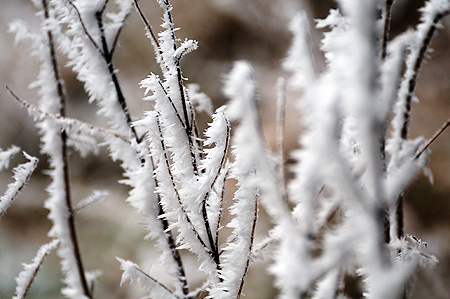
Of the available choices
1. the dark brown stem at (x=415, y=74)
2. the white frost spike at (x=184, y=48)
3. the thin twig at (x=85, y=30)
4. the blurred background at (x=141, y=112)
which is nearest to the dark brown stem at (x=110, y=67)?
the thin twig at (x=85, y=30)

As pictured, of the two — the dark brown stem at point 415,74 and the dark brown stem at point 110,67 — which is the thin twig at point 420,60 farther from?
the dark brown stem at point 110,67

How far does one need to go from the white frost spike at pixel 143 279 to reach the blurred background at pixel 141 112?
0.88 m

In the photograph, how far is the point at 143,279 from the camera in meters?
0.28

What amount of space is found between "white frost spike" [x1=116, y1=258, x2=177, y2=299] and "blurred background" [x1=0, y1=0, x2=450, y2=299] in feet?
2.87

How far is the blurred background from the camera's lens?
116 cm

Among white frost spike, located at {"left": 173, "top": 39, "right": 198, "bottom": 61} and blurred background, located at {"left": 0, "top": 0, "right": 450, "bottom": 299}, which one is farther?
blurred background, located at {"left": 0, "top": 0, "right": 450, "bottom": 299}

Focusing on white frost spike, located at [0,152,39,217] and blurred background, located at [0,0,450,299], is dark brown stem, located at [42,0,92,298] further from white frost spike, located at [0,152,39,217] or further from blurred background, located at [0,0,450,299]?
blurred background, located at [0,0,450,299]

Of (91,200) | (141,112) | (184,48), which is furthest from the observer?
(141,112)

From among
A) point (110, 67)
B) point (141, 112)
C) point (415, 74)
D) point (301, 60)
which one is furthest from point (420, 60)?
point (141, 112)

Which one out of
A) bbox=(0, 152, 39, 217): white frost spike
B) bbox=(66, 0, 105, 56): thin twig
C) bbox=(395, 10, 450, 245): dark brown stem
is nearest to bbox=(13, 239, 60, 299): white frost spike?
bbox=(0, 152, 39, 217): white frost spike

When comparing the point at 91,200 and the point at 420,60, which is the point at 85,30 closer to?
the point at 91,200

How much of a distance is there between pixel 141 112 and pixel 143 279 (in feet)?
3.93

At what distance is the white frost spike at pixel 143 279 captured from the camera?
28 cm

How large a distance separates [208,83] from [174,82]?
1.23 metres
